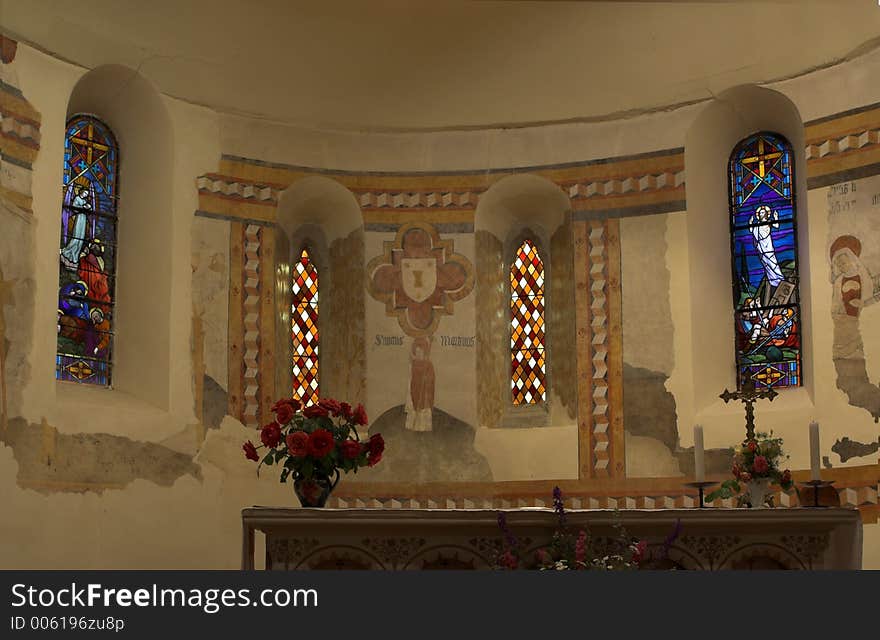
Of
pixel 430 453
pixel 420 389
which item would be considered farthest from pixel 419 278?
pixel 430 453

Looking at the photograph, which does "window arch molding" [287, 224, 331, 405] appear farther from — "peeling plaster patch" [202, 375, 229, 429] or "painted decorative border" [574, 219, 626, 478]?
"painted decorative border" [574, 219, 626, 478]

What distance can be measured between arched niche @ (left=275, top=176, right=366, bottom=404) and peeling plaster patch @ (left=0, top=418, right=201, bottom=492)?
1.51m

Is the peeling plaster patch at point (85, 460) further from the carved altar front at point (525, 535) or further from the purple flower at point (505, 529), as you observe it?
the purple flower at point (505, 529)

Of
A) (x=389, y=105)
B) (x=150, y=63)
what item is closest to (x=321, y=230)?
(x=389, y=105)

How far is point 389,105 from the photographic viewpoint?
48.2 ft

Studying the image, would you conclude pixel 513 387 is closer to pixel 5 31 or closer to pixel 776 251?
pixel 776 251

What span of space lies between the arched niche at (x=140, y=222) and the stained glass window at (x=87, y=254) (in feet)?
0.25

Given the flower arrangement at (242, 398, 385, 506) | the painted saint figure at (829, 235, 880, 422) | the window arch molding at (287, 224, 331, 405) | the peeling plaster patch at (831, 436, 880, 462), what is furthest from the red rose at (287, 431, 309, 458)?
the painted saint figure at (829, 235, 880, 422)

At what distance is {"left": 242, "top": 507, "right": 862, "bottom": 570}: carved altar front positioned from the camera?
9.73 m

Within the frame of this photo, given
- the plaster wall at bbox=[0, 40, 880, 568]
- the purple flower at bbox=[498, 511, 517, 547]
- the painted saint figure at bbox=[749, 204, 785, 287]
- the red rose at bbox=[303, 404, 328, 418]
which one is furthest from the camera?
the painted saint figure at bbox=[749, 204, 785, 287]

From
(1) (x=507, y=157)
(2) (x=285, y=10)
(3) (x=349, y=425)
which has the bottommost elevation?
(3) (x=349, y=425)

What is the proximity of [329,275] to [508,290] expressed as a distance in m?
1.63

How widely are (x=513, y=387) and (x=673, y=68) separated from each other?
3.14 meters

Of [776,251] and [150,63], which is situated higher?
[150,63]
